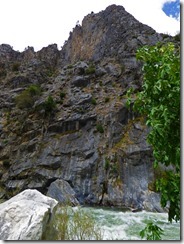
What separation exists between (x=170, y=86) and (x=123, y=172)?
15.8 metres

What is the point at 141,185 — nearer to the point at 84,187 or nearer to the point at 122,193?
the point at 122,193

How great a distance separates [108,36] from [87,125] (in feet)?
51.7

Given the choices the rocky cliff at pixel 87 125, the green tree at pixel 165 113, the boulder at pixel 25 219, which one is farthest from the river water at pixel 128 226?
the rocky cliff at pixel 87 125

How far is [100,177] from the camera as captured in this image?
19.0 m

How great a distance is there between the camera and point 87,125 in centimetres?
→ 2311

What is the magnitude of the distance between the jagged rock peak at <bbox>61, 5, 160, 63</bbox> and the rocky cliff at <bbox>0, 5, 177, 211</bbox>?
5.0 inches

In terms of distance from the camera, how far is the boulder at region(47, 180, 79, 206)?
17302 millimetres

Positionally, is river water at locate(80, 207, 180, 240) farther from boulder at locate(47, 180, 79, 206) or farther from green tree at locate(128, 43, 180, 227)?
boulder at locate(47, 180, 79, 206)

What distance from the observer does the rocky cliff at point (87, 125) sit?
18.7m

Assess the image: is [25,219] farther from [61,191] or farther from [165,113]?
[61,191]

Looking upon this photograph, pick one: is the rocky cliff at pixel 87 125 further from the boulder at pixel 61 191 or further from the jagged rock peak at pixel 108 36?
the boulder at pixel 61 191

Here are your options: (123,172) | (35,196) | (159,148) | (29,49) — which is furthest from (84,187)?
(29,49)

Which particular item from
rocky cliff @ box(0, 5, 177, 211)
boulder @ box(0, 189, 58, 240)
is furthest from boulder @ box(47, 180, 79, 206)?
boulder @ box(0, 189, 58, 240)

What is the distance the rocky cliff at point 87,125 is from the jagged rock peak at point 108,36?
127mm
